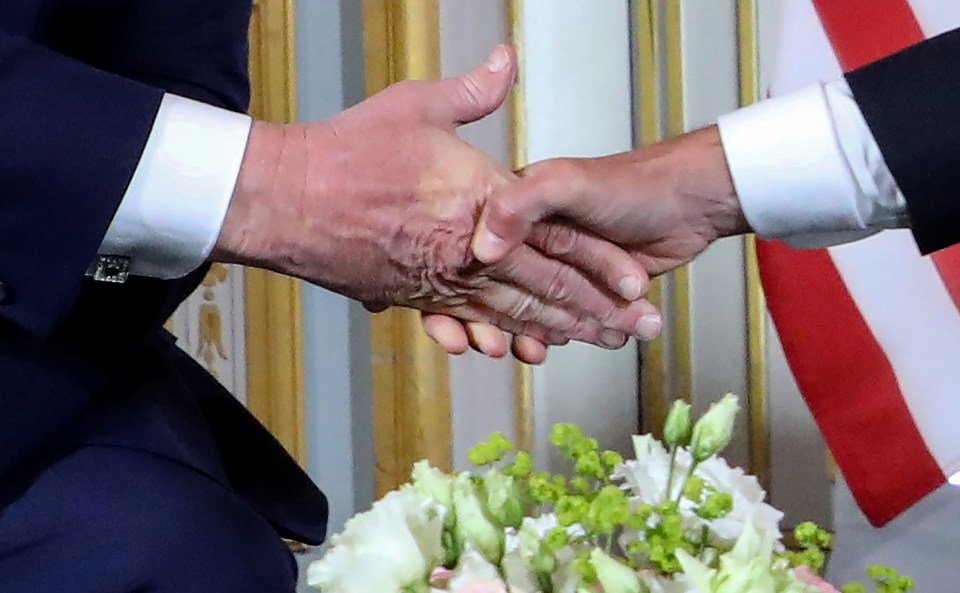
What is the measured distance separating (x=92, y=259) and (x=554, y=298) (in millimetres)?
339

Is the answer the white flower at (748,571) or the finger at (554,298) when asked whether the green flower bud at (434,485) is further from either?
the finger at (554,298)

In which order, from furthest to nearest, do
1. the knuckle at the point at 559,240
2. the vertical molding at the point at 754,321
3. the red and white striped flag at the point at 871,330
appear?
the vertical molding at the point at 754,321 → the red and white striped flag at the point at 871,330 → the knuckle at the point at 559,240

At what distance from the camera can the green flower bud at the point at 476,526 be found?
0.47m

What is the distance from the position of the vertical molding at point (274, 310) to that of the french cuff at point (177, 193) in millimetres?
758

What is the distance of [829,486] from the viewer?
3.57 feet

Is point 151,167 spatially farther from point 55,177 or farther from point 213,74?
point 213,74

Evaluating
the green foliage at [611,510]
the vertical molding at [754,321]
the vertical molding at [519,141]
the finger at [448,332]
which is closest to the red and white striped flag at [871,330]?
the vertical molding at [754,321]

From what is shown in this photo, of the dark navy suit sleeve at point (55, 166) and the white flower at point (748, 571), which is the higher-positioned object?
the dark navy suit sleeve at point (55, 166)

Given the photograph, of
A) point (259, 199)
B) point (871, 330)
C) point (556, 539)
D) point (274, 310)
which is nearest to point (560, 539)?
point (556, 539)

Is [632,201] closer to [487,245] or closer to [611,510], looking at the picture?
[487,245]

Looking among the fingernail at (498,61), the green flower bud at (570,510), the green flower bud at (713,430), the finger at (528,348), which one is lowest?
the green flower bud at (570,510)

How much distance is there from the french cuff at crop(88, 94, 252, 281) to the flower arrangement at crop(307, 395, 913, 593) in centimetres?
18

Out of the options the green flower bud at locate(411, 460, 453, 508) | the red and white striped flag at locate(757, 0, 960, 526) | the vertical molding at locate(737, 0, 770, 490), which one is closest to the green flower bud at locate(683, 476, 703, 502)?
the green flower bud at locate(411, 460, 453, 508)

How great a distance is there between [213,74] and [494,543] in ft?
1.35
